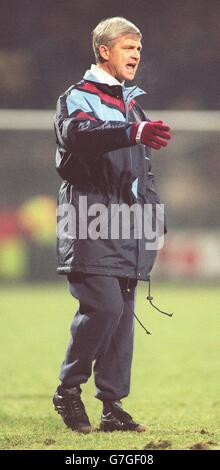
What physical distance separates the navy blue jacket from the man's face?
4 cm

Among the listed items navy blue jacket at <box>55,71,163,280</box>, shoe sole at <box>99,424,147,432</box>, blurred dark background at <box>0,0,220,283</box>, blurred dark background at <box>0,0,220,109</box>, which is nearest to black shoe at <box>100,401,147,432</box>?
shoe sole at <box>99,424,147,432</box>

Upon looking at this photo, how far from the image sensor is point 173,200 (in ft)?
30.6

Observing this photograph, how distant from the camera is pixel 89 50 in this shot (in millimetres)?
10578

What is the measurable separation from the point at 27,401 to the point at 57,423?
0.56 metres

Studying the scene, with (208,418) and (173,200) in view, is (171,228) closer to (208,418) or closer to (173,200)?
(173,200)

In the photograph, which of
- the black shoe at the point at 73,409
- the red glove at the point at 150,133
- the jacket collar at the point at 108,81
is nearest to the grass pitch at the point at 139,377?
the black shoe at the point at 73,409

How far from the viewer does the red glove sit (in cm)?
253

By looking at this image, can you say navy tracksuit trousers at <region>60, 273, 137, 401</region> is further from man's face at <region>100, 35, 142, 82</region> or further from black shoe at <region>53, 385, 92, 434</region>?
man's face at <region>100, 35, 142, 82</region>

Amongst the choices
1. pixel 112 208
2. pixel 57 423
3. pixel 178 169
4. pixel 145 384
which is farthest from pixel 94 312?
pixel 178 169

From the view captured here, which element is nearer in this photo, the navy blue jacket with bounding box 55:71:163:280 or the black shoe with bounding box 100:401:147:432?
the navy blue jacket with bounding box 55:71:163:280

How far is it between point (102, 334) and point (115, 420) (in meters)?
0.25

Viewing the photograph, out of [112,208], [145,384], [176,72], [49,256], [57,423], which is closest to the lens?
[112,208]

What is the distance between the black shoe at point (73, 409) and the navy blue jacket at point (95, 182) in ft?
1.12

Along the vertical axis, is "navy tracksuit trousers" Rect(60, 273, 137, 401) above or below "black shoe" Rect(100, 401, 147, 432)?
above
